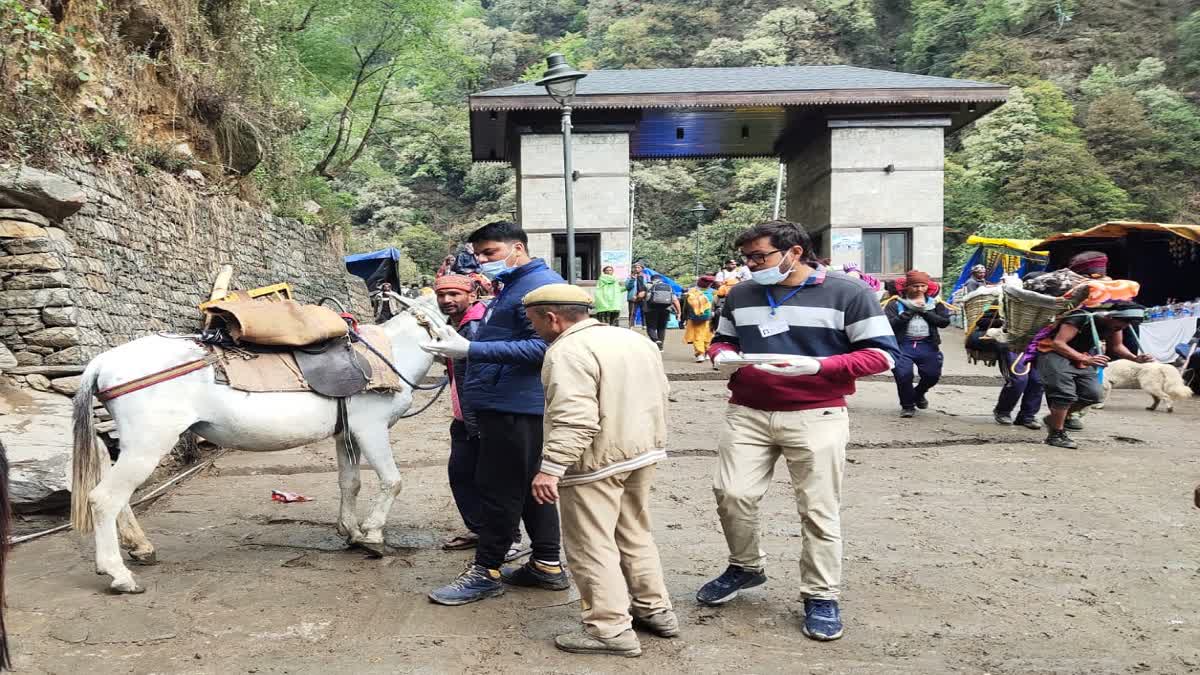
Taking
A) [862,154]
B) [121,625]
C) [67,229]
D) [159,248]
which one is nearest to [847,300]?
[121,625]

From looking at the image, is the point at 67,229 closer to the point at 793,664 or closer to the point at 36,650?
the point at 36,650

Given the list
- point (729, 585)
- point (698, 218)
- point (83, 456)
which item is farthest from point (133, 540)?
point (698, 218)

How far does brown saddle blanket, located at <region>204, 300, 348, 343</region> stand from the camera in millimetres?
4961

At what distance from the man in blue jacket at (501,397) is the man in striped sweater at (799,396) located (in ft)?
2.98

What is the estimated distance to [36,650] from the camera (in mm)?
3650

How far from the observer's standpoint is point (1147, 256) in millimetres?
15852

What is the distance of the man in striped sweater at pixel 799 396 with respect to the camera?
150 inches

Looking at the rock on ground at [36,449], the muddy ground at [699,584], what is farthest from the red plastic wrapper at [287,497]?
the rock on ground at [36,449]

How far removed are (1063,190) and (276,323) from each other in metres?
33.4

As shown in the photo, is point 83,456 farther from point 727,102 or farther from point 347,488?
point 727,102

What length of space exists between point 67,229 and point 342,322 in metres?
4.26

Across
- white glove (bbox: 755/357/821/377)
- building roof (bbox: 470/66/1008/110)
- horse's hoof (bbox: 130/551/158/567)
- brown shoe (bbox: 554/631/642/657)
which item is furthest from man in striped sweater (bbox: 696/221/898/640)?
building roof (bbox: 470/66/1008/110)

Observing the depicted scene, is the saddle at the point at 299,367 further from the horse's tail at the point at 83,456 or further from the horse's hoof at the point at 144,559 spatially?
the horse's hoof at the point at 144,559

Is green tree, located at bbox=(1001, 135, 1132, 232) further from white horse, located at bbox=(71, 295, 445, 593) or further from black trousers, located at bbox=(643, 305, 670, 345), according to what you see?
white horse, located at bbox=(71, 295, 445, 593)
